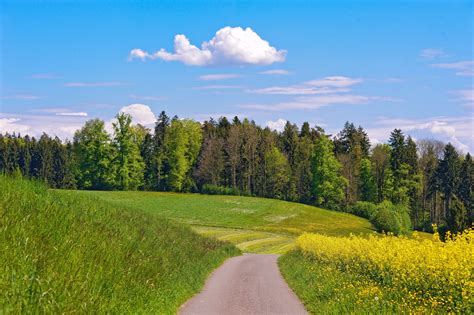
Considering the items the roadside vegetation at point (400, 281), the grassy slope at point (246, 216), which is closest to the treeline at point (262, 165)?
the grassy slope at point (246, 216)

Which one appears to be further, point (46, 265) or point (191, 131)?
point (191, 131)

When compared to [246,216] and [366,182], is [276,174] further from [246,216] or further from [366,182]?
[246,216]

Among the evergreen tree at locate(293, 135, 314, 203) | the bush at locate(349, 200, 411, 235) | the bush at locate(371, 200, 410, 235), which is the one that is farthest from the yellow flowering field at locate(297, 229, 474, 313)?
the evergreen tree at locate(293, 135, 314, 203)

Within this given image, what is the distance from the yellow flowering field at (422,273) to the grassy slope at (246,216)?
170 ft

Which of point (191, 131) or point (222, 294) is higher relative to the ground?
point (191, 131)

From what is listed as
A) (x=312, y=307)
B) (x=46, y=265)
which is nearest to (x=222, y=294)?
(x=312, y=307)

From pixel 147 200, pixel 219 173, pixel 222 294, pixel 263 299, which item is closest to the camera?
pixel 263 299

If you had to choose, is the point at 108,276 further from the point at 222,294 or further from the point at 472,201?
the point at 472,201

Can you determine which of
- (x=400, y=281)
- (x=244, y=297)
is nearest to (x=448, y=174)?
(x=244, y=297)

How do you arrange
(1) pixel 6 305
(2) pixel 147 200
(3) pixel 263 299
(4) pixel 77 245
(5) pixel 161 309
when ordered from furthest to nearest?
1. (2) pixel 147 200
2. (3) pixel 263 299
3. (5) pixel 161 309
4. (4) pixel 77 245
5. (1) pixel 6 305

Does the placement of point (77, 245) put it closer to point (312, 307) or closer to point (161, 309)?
point (161, 309)

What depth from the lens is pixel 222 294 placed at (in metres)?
21.4

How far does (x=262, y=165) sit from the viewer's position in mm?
133500

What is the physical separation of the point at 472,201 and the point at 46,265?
11446 cm
